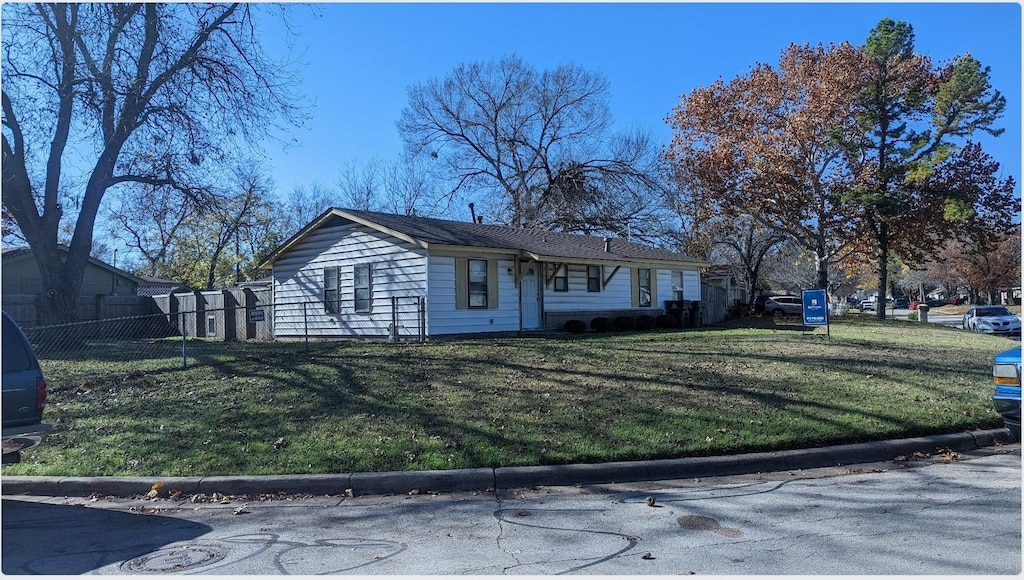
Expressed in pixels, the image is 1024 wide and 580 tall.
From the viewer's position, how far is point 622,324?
22672mm

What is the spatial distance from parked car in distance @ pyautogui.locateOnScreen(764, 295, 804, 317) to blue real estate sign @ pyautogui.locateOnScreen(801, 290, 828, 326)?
2317cm

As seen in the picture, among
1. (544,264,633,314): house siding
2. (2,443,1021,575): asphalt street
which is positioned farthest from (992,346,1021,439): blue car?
(544,264,633,314): house siding

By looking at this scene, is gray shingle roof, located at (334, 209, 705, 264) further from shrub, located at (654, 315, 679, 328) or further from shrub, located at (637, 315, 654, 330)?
shrub, located at (654, 315, 679, 328)

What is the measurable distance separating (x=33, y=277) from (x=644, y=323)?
24878 millimetres

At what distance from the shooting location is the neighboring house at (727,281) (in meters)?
38.2

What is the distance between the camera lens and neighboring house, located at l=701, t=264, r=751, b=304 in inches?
1506

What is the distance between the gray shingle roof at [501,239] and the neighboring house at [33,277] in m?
14.1

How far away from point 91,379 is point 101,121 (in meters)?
7.80

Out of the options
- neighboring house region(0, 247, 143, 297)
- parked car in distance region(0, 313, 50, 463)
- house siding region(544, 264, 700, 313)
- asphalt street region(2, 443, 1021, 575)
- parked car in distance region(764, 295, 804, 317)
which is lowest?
asphalt street region(2, 443, 1021, 575)

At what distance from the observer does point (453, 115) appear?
129 feet

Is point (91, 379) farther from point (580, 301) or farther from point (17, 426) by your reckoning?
point (580, 301)

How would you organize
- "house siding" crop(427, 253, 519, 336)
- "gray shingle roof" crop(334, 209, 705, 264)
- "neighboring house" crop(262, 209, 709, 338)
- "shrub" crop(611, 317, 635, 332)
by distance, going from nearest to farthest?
"house siding" crop(427, 253, 519, 336) < "neighboring house" crop(262, 209, 709, 338) < "gray shingle roof" crop(334, 209, 705, 264) < "shrub" crop(611, 317, 635, 332)

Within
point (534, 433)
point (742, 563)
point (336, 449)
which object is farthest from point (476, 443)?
point (742, 563)

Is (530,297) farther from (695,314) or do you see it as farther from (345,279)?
(695,314)
